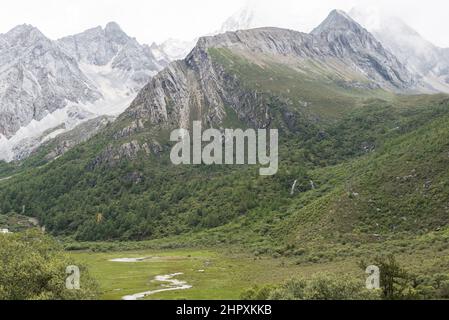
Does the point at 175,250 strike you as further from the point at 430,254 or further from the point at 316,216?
the point at 430,254

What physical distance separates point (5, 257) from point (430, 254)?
80071 millimetres

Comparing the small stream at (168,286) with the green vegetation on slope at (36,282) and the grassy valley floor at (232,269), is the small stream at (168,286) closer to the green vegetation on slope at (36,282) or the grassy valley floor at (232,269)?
the grassy valley floor at (232,269)

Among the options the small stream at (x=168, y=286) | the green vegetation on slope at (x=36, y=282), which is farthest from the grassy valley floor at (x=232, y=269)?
the green vegetation on slope at (x=36, y=282)

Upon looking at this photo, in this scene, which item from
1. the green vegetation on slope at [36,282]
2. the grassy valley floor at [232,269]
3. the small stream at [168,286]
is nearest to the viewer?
the green vegetation on slope at [36,282]


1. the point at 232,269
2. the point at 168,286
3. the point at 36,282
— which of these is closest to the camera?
the point at 36,282

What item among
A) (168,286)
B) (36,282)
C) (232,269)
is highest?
(36,282)

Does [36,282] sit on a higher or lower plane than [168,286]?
higher

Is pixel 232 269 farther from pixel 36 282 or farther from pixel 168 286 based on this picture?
pixel 36 282

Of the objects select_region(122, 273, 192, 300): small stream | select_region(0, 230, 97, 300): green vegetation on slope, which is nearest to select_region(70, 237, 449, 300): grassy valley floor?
select_region(122, 273, 192, 300): small stream

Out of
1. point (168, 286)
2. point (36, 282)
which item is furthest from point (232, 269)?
point (36, 282)

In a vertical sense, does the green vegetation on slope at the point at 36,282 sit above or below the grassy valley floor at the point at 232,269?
above

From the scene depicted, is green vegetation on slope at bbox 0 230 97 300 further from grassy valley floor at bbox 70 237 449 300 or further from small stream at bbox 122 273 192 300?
grassy valley floor at bbox 70 237 449 300

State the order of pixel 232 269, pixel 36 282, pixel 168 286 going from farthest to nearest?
pixel 232 269
pixel 168 286
pixel 36 282
